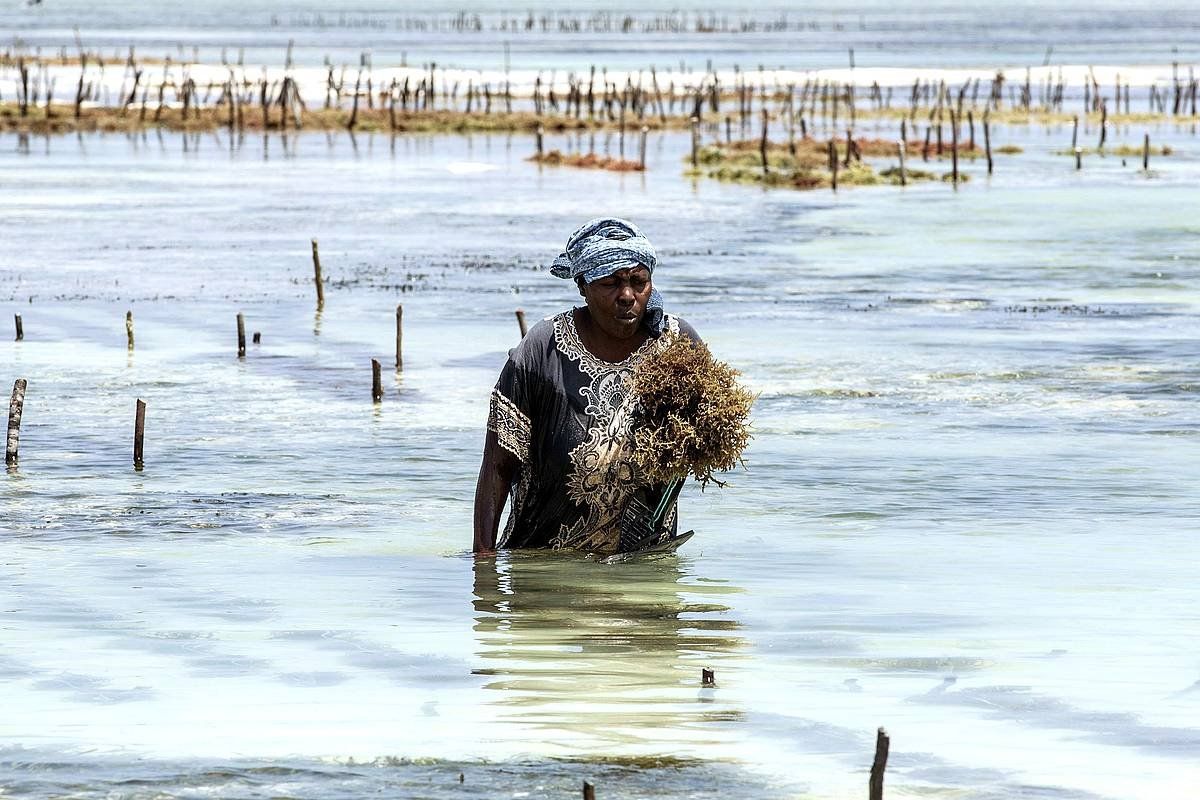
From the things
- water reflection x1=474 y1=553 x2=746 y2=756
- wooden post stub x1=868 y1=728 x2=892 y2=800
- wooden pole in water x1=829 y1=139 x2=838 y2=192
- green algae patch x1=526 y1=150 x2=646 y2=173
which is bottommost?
green algae patch x1=526 y1=150 x2=646 y2=173

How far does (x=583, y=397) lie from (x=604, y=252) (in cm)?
46

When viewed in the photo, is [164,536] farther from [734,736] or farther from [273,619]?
[734,736]

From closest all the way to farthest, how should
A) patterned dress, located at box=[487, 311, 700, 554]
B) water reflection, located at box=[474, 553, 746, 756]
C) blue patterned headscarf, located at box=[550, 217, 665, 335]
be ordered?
water reflection, located at box=[474, 553, 746, 756] < blue patterned headscarf, located at box=[550, 217, 665, 335] < patterned dress, located at box=[487, 311, 700, 554]

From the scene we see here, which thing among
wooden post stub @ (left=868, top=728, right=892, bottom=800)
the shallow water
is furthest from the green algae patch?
wooden post stub @ (left=868, top=728, right=892, bottom=800)

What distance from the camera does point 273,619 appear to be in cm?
696

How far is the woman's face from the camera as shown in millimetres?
5602

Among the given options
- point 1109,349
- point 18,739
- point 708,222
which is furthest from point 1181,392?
point 708,222

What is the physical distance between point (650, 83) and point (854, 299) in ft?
191

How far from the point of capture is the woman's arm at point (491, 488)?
5871 millimetres

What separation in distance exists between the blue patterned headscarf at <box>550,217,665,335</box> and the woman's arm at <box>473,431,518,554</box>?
574mm

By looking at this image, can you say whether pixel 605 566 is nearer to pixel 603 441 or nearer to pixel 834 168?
pixel 603 441

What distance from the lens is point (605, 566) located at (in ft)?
20.8

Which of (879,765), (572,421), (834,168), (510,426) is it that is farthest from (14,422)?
(834,168)

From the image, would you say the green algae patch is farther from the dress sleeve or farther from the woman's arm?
the dress sleeve
